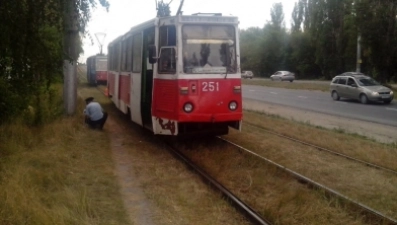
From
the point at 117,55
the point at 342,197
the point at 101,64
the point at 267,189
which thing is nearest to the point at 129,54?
the point at 117,55

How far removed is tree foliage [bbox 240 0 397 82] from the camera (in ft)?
128

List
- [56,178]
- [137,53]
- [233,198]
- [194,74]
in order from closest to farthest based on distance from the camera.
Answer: [233,198] → [56,178] → [194,74] → [137,53]

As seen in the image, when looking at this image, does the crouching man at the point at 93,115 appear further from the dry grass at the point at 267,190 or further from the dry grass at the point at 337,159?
the dry grass at the point at 267,190

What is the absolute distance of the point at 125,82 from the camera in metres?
15.8

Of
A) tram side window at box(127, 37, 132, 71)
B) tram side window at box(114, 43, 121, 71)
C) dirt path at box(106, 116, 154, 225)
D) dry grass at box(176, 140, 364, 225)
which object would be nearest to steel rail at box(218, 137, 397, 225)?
dry grass at box(176, 140, 364, 225)

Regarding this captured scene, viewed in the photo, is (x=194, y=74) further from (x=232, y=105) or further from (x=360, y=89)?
(x=360, y=89)

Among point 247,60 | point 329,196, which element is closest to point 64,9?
point 329,196

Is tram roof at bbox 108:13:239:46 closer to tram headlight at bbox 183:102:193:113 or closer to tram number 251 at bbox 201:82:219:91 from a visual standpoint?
tram number 251 at bbox 201:82:219:91

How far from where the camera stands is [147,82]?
12.6 m

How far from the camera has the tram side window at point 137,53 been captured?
1333cm

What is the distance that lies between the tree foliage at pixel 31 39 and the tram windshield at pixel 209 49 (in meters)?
2.02

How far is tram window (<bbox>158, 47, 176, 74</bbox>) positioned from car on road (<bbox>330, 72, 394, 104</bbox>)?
19358 millimetres

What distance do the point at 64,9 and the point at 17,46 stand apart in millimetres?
1180

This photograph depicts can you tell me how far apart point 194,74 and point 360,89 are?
19959 mm
